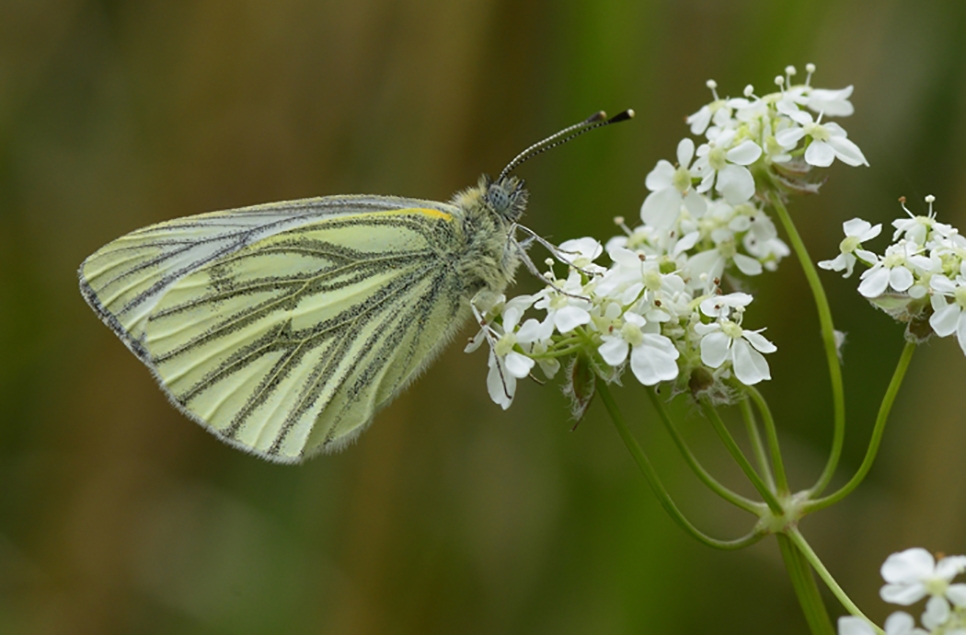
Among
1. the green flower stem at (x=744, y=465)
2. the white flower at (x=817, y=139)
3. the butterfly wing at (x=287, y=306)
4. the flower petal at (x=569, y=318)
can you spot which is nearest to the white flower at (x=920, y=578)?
the green flower stem at (x=744, y=465)

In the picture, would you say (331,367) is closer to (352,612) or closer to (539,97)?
(352,612)

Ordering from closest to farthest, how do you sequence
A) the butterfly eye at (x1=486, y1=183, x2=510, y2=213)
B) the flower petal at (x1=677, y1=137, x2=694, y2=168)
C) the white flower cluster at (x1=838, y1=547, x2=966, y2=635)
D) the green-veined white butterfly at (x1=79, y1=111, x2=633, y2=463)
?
the white flower cluster at (x1=838, y1=547, x2=966, y2=635)
the flower petal at (x1=677, y1=137, x2=694, y2=168)
the green-veined white butterfly at (x1=79, y1=111, x2=633, y2=463)
the butterfly eye at (x1=486, y1=183, x2=510, y2=213)

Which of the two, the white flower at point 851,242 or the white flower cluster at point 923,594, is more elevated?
the white flower at point 851,242

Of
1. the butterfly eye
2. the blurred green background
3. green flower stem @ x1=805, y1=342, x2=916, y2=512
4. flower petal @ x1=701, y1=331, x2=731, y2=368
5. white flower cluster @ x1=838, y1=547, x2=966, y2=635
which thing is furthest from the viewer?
the blurred green background

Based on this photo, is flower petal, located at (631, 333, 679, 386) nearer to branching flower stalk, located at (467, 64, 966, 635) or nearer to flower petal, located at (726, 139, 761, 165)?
branching flower stalk, located at (467, 64, 966, 635)

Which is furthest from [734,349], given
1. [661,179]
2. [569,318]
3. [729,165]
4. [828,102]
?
[828,102]

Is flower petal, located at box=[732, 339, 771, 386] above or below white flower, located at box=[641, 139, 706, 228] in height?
below

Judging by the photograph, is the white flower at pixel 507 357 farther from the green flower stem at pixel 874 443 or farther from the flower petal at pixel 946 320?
the flower petal at pixel 946 320

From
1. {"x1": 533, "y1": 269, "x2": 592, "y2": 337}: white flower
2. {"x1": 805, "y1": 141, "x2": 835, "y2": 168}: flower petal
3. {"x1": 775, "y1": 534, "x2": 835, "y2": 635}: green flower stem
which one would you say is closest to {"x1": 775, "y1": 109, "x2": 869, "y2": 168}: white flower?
{"x1": 805, "y1": 141, "x2": 835, "y2": 168}: flower petal
